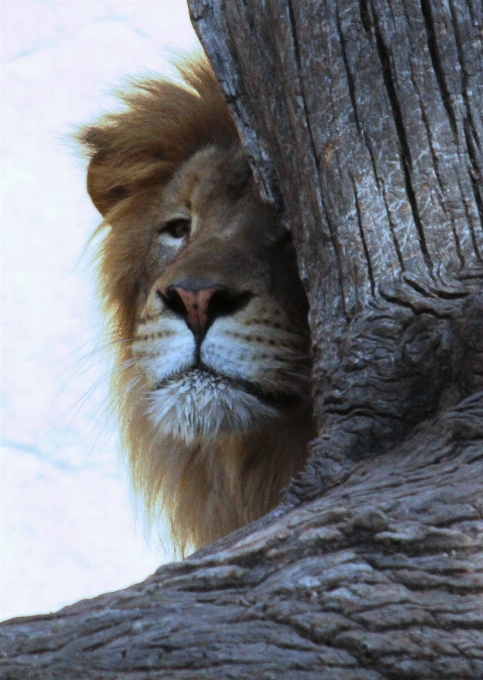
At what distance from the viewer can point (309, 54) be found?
1.83m

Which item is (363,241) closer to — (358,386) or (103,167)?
(358,386)

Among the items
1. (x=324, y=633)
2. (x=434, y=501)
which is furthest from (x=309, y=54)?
(x=324, y=633)

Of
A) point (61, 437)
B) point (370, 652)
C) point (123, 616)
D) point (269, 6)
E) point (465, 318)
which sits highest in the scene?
point (61, 437)

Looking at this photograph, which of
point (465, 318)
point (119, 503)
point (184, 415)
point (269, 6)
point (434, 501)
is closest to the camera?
point (434, 501)

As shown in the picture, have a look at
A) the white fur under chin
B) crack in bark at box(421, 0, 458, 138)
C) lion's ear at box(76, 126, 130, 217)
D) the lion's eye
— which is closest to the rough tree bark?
crack in bark at box(421, 0, 458, 138)

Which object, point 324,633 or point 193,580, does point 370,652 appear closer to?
point 324,633

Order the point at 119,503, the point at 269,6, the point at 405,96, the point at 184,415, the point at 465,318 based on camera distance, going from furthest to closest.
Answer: the point at 119,503 → the point at 184,415 → the point at 269,6 → the point at 405,96 → the point at 465,318

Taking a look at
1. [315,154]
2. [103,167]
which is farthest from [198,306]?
[103,167]

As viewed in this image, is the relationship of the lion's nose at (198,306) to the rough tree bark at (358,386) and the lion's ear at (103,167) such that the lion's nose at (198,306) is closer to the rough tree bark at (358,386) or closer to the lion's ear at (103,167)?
the rough tree bark at (358,386)

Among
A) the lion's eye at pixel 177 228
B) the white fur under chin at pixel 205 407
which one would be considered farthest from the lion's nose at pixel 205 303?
the lion's eye at pixel 177 228

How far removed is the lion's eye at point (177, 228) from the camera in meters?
2.80

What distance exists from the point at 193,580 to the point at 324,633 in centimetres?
20

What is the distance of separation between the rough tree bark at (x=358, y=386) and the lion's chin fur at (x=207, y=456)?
1.72 feet

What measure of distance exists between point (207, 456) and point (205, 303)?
72 centimetres
